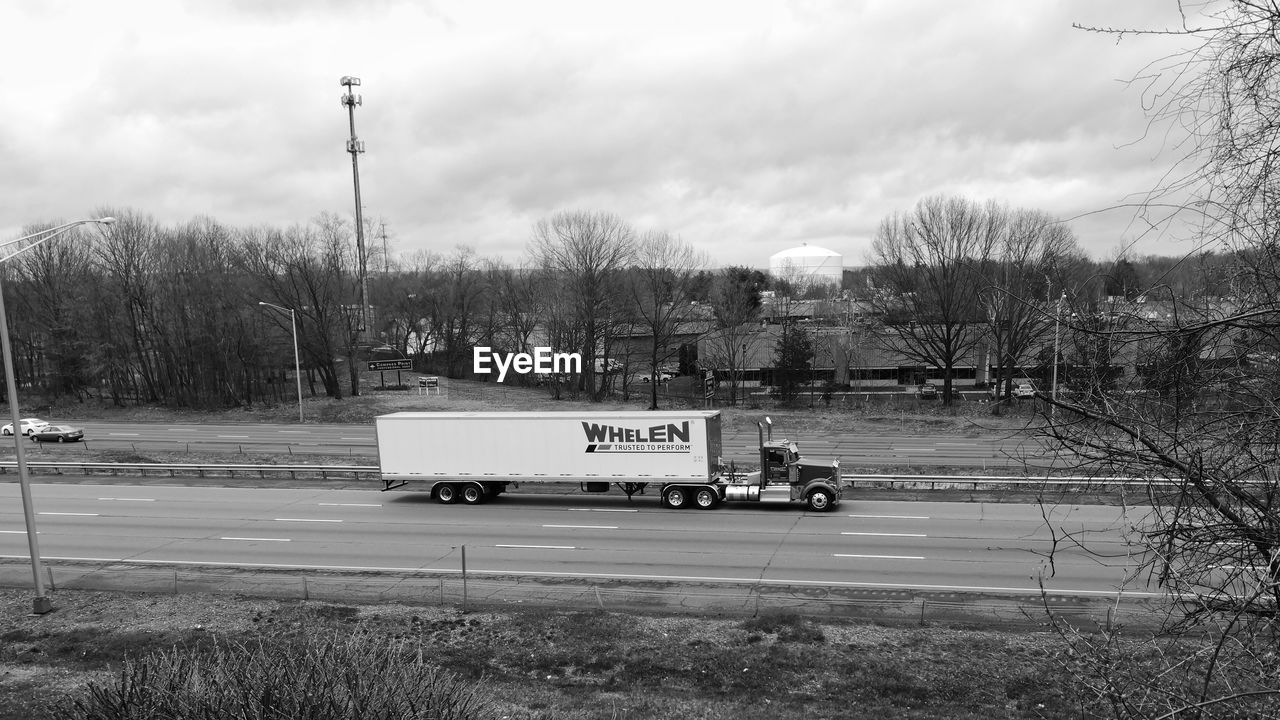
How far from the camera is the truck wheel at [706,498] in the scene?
25469 millimetres

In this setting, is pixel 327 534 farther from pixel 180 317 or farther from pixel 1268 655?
pixel 180 317

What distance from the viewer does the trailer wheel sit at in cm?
2748

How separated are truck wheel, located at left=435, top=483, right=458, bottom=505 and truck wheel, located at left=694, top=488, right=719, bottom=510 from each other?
8895mm

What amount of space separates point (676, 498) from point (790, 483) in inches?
151

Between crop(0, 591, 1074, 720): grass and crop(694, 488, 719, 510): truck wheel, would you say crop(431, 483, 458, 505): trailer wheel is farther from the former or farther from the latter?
crop(0, 591, 1074, 720): grass

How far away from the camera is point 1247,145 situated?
3.62m

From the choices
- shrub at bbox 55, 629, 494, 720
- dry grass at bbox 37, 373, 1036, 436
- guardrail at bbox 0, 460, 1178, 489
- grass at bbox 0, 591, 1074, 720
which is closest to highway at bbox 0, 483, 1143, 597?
guardrail at bbox 0, 460, 1178, 489

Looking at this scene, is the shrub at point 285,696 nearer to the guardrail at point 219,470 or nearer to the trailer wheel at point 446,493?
the trailer wheel at point 446,493

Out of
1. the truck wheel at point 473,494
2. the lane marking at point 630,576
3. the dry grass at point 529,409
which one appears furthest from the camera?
the dry grass at point 529,409

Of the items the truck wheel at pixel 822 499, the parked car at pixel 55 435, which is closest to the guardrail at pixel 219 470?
the truck wheel at pixel 822 499

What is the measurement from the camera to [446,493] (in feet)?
90.3

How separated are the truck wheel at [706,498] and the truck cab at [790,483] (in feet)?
1.50

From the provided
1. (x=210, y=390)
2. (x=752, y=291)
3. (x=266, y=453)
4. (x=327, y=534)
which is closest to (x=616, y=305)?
(x=752, y=291)

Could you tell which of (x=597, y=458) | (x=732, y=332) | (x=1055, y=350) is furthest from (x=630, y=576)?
(x=732, y=332)
